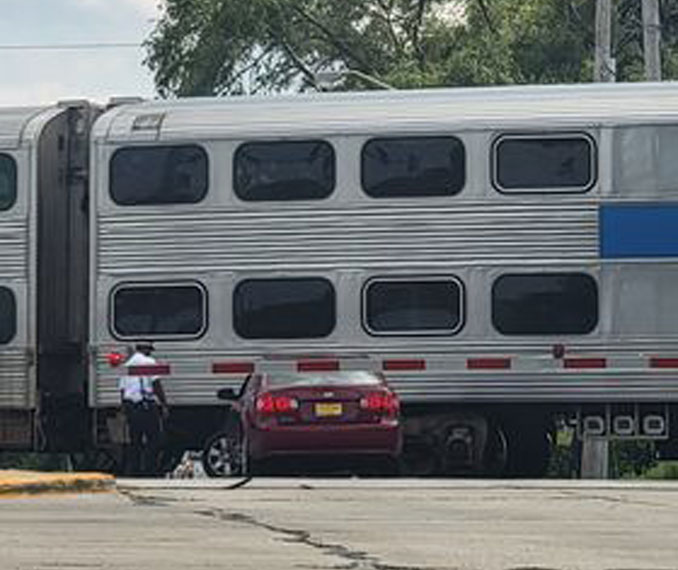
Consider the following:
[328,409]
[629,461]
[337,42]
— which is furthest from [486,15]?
[328,409]

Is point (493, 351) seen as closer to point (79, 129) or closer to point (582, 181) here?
point (582, 181)

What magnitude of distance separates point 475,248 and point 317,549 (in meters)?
9.02

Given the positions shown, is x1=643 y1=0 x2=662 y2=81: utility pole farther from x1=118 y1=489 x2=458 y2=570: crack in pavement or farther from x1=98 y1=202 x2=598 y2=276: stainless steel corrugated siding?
x1=118 y1=489 x2=458 y2=570: crack in pavement

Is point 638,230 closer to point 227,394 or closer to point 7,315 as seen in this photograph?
point 227,394

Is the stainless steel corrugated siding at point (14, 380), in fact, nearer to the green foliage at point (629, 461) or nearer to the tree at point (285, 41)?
the green foliage at point (629, 461)

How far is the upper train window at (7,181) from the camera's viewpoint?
22.4 meters

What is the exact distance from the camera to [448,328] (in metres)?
21.3

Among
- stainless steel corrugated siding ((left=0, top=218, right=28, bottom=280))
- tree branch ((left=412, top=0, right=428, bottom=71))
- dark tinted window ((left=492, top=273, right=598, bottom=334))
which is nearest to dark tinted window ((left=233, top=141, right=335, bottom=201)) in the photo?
dark tinted window ((left=492, top=273, right=598, bottom=334))

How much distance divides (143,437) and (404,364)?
3.28 meters

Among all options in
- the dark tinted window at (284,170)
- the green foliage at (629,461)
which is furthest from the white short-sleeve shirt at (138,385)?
the green foliage at (629,461)

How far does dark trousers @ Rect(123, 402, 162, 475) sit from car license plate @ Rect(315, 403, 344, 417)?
2.57 metres

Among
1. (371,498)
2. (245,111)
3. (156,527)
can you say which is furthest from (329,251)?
(156,527)

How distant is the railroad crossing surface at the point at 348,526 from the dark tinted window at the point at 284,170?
13.4 feet

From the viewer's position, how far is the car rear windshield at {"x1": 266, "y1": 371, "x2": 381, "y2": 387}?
20.0 metres
